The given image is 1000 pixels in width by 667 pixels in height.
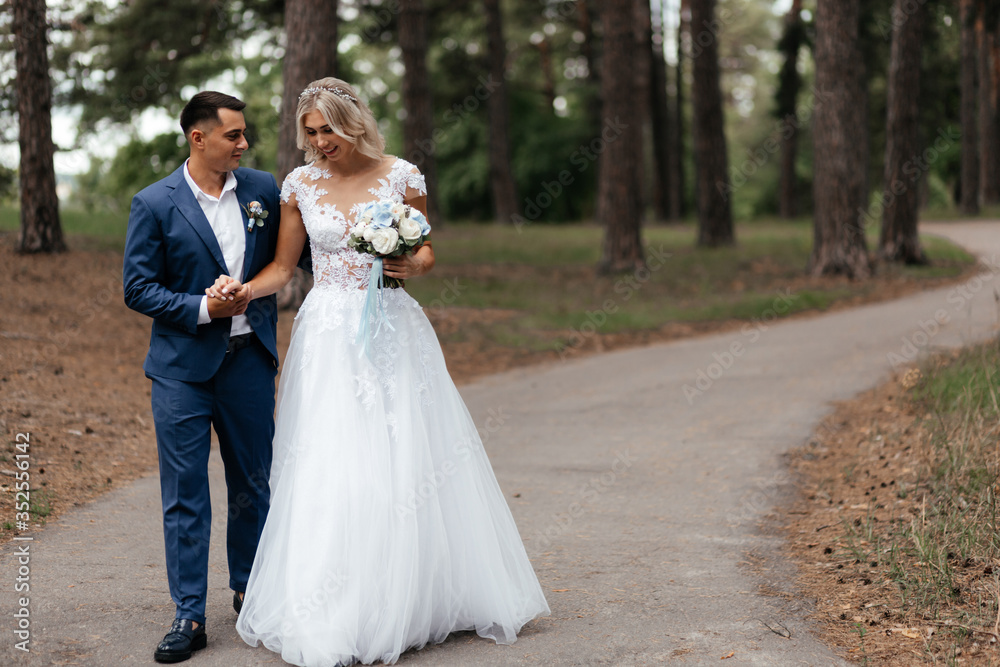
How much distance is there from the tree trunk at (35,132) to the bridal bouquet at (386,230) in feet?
38.6

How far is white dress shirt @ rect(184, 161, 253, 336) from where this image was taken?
4453 millimetres

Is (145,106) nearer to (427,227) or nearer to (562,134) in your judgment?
(427,227)

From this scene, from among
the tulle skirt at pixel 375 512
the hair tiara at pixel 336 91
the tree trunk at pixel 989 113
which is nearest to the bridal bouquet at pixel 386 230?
the tulle skirt at pixel 375 512

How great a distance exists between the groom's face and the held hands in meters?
0.54

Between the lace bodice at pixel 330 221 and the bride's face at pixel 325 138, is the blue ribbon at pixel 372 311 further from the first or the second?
the bride's face at pixel 325 138

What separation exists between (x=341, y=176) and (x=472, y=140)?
39.9m

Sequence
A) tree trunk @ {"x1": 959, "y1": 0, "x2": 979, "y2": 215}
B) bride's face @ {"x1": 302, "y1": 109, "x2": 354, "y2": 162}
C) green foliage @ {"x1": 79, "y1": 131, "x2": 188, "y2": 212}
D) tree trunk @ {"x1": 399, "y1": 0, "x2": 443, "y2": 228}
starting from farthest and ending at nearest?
1. tree trunk @ {"x1": 959, "y1": 0, "x2": 979, "y2": 215}
2. green foliage @ {"x1": 79, "y1": 131, "x2": 188, "y2": 212}
3. tree trunk @ {"x1": 399, "y1": 0, "x2": 443, "y2": 228}
4. bride's face @ {"x1": 302, "y1": 109, "x2": 354, "y2": 162}

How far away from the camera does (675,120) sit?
121ft

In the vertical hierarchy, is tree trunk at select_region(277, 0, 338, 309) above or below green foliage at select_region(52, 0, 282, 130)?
below

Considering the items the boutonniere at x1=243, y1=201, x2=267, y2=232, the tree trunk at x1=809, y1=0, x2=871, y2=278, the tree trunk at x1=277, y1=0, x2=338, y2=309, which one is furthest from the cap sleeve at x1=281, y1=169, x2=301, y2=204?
the tree trunk at x1=809, y1=0, x2=871, y2=278

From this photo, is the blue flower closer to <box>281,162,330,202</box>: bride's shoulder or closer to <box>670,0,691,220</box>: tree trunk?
<box>281,162,330,202</box>: bride's shoulder

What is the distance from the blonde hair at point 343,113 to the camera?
450 centimetres

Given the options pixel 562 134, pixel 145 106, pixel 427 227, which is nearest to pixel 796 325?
pixel 427 227

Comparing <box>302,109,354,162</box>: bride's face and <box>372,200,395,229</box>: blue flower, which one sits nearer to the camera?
<box>372,200,395,229</box>: blue flower
